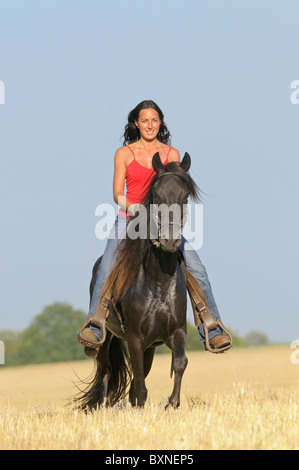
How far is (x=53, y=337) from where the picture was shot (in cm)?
4497

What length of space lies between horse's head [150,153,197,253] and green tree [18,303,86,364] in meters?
33.2

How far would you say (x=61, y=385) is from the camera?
26.2 m

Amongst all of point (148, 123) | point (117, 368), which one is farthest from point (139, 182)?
point (117, 368)

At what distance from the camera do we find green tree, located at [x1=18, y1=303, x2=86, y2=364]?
42.9m

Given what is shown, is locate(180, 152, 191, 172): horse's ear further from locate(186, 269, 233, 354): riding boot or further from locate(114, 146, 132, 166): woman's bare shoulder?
locate(186, 269, 233, 354): riding boot

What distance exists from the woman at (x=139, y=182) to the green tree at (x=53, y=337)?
31.9 m

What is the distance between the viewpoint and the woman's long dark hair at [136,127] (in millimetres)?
9609

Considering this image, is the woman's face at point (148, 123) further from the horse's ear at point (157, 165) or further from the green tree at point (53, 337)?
the green tree at point (53, 337)

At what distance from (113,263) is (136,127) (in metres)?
1.83

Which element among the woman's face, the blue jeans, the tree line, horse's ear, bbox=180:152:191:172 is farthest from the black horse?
the tree line

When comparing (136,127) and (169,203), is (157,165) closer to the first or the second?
(169,203)
